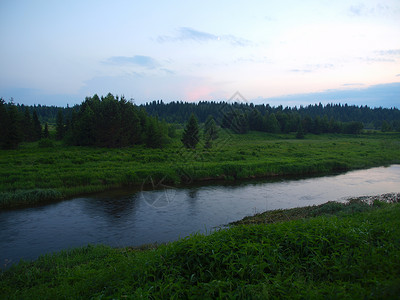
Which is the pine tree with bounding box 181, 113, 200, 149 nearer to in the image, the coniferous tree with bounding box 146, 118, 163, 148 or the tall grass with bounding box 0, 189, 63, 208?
the coniferous tree with bounding box 146, 118, 163, 148

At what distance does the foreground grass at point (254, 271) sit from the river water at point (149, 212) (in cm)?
503

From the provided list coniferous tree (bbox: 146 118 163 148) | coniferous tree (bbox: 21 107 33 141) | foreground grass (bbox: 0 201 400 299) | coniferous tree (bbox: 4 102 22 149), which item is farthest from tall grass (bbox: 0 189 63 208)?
coniferous tree (bbox: 21 107 33 141)

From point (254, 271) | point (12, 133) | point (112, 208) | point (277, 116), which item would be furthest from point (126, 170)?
point (277, 116)

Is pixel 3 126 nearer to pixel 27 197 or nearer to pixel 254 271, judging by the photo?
pixel 27 197

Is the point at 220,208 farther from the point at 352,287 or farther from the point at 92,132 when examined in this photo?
the point at 92,132

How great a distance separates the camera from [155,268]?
6.46m

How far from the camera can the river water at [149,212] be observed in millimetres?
13391

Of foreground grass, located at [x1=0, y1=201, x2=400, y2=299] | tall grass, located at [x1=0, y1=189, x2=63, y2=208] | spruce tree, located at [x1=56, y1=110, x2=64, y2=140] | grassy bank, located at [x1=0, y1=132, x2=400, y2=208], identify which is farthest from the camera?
spruce tree, located at [x1=56, y1=110, x2=64, y2=140]

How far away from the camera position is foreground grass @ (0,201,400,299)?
5438 millimetres

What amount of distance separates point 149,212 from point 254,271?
42.2ft

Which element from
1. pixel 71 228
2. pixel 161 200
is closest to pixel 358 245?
pixel 71 228

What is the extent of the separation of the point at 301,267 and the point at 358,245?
197cm

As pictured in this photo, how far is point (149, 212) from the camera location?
59.2 ft

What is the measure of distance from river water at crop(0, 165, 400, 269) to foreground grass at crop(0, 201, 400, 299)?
5.03 meters
